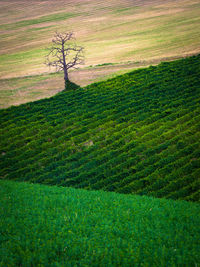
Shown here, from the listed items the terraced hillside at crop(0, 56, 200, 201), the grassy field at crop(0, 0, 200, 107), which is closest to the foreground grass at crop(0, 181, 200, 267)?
the terraced hillside at crop(0, 56, 200, 201)

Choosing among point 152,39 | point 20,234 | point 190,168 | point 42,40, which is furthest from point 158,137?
point 42,40

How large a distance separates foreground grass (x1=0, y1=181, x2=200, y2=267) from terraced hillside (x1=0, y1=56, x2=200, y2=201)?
3.37 metres

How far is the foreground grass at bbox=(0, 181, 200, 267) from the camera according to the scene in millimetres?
5246

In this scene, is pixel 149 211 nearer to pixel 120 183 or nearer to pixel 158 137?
pixel 120 183

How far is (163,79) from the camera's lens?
2286 cm

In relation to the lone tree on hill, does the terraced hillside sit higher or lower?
lower

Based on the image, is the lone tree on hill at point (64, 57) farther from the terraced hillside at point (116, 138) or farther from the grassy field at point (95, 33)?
the terraced hillside at point (116, 138)

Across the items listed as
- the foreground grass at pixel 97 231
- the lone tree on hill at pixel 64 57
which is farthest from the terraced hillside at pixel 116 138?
the lone tree on hill at pixel 64 57

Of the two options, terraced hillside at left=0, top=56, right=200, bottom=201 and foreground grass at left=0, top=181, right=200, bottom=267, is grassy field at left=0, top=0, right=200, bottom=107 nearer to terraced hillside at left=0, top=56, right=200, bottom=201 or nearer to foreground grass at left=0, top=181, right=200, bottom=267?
terraced hillside at left=0, top=56, right=200, bottom=201

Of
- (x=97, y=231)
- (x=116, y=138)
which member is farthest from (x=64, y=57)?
(x=97, y=231)

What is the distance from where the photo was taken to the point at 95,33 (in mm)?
68750

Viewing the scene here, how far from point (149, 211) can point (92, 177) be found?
223 inches

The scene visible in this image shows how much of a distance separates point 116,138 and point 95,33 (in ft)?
203

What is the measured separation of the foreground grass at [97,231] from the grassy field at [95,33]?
21253mm
